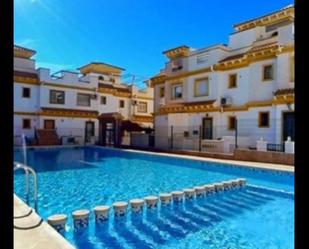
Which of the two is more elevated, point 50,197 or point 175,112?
point 175,112

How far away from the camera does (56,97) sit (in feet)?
93.7

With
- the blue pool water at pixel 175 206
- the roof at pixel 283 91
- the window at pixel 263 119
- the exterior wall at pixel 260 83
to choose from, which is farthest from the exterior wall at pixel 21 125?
the roof at pixel 283 91

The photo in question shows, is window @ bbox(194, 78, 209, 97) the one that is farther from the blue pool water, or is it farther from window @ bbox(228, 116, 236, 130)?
the blue pool water

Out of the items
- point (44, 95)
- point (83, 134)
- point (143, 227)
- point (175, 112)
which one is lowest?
point (143, 227)

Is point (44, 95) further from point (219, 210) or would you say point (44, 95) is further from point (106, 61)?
point (219, 210)

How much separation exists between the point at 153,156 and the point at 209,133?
214 inches

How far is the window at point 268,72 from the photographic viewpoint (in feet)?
61.6

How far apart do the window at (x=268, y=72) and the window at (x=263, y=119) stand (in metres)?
2.44

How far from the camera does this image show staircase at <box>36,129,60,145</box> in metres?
25.6

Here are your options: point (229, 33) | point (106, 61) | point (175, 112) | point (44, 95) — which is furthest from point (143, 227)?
point (106, 61)

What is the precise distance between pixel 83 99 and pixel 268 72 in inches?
767

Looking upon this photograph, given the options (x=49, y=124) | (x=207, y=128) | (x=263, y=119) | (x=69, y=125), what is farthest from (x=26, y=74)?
(x=263, y=119)
